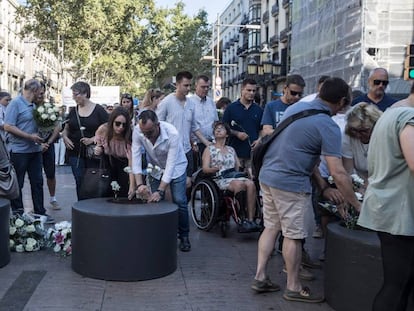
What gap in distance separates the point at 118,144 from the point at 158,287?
1886mm

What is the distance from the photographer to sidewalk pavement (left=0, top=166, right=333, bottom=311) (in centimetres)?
432

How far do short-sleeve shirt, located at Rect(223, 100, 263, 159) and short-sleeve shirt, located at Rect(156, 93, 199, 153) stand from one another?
24.9 inches

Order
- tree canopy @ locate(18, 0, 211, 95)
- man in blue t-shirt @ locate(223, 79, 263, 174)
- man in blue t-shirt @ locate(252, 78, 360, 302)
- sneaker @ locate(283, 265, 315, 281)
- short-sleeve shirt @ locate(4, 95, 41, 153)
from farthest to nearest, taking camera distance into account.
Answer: tree canopy @ locate(18, 0, 211, 95) → man in blue t-shirt @ locate(223, 79, 263, 174) → short-sleeve shirt @ locate(4, 95, 41, 153) → sneaker @ locate(283, 265, 315, 281) → man in blue t-shirt @ locate(252, 78, 360, 302)

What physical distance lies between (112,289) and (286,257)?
149 centimetres

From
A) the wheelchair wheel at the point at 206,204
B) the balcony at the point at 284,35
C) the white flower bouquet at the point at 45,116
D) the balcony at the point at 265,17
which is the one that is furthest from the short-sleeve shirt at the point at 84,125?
the balcony at the point at 265,17

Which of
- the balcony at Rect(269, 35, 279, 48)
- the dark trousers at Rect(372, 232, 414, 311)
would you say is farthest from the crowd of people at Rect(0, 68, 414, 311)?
the balcony at Rect(269, 35, 279, 48)

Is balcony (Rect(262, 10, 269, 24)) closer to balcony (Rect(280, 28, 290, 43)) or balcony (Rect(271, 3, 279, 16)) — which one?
balcony (Rect(271, 3, 279, 16))

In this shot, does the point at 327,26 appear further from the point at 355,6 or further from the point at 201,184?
the point at 201,184

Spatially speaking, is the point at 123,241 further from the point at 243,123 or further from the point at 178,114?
the point at 243,123

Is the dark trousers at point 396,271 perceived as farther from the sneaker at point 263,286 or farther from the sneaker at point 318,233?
the sneaker at point 318,233

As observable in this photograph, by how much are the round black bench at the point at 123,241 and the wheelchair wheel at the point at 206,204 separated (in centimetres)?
165

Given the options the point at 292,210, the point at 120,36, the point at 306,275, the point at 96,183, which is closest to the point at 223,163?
the point at 96,183

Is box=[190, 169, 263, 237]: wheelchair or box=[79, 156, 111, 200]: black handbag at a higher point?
box=[79, 156, 111, 200]: black handbag

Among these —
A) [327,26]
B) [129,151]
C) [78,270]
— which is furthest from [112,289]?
[327,26]
